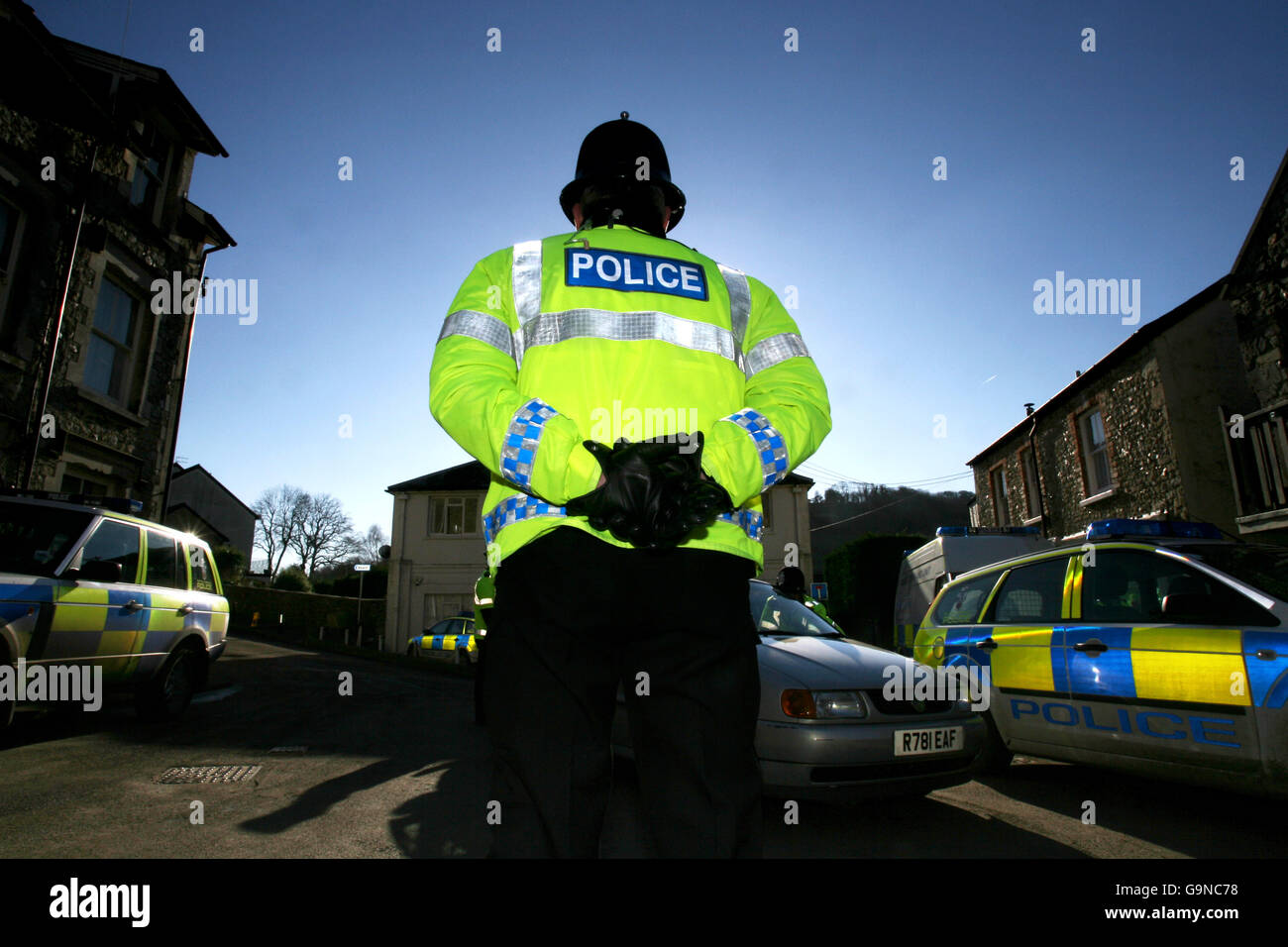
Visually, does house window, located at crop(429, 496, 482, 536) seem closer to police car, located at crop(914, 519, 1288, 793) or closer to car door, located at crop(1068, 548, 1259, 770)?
police car, located at crop(914, 519, 1288, 793)

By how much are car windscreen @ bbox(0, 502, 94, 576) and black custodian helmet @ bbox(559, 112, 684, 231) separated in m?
5.49

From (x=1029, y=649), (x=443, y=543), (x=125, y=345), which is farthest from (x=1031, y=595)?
(x=443, y=543)

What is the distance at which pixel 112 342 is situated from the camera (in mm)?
11133

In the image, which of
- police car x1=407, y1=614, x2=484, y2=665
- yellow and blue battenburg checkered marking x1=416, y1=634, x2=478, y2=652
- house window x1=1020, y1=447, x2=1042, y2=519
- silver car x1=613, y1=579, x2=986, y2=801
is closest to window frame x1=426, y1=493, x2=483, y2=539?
police car x1=407, y1=614, x2=484, y2=665

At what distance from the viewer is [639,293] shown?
1631 mm

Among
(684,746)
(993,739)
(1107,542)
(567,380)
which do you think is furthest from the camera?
(993,739)

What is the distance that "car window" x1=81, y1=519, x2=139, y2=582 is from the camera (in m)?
5.71

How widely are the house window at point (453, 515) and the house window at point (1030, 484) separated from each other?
58.4ft

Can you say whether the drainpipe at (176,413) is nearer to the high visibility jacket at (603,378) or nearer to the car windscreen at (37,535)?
the car windscreen at (37,535)

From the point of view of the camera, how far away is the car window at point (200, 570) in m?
7.49
